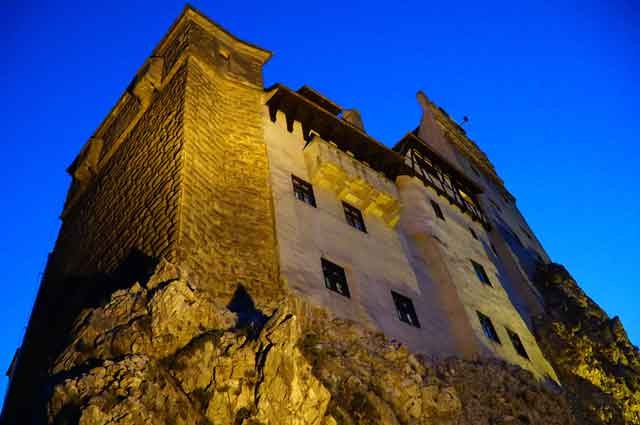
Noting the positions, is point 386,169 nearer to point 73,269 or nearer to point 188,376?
point 73,269

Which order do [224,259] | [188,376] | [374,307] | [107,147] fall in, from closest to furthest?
[188,376] < [224,259] < [374,307] < [107,147]

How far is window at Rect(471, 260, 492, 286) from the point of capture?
1797 centimetres

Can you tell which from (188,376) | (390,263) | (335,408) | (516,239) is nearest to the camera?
(188,376)

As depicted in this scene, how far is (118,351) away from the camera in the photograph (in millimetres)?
7344

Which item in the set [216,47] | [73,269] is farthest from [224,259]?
[216,47]

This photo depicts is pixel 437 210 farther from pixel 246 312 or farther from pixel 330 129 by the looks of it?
pixel 246 312

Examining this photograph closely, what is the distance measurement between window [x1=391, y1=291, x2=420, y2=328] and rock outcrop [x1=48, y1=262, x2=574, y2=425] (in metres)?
3.09

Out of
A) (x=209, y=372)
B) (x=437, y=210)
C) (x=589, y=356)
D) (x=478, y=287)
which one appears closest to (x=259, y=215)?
(x=209, y=372)

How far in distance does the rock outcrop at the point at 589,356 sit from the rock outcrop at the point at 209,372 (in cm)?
846

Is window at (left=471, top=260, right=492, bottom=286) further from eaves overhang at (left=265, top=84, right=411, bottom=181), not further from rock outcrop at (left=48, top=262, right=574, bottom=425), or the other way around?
rock outcrop at (left=48, top=262, right=574, bottom=425)

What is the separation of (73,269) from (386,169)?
421 inches

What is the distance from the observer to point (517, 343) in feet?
53.3

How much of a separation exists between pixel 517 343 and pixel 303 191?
803 centimetres

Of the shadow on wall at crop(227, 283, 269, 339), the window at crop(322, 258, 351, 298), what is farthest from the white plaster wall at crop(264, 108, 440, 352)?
the shadow on wall at crop(227, 283, 269, 339)
